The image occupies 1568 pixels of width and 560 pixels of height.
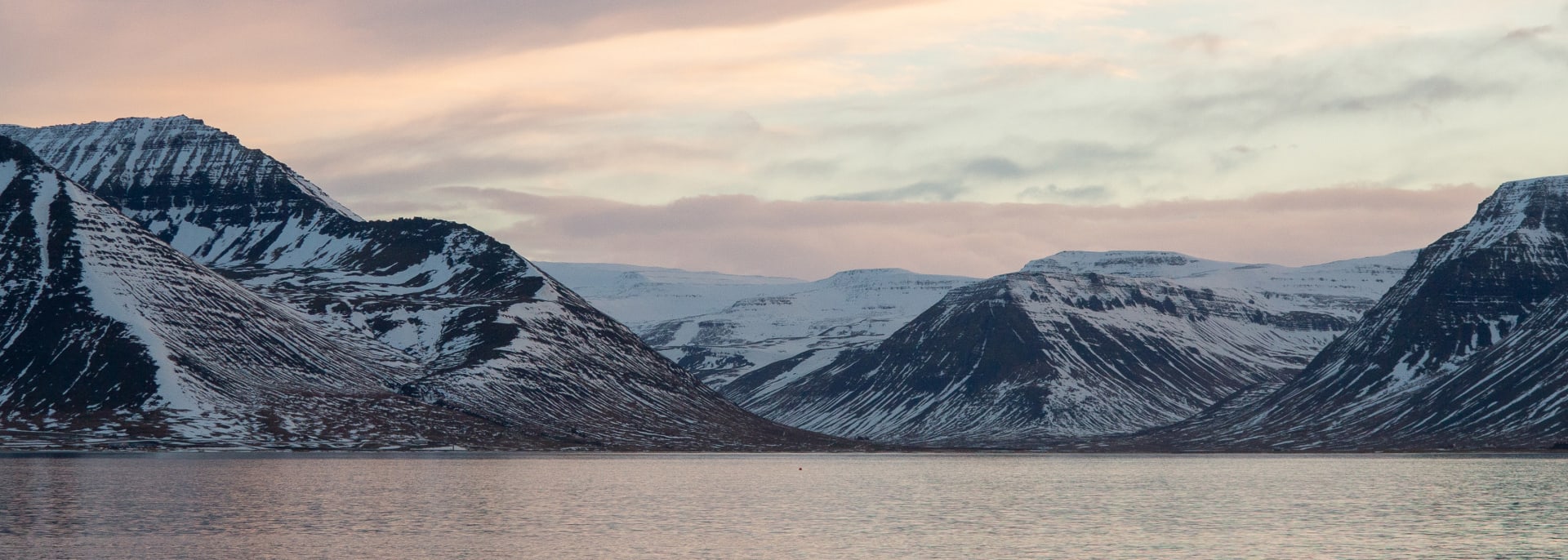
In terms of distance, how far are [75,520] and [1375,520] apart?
4120 inches

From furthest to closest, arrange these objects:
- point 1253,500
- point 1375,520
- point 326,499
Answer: point 1253,500, point 326,499, point 1375,520

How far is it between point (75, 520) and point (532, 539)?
121ft

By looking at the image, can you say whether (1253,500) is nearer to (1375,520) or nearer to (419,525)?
(1375,520)

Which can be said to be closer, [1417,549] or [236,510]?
[1417,549]

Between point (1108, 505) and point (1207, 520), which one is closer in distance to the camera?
point (1207, 520)

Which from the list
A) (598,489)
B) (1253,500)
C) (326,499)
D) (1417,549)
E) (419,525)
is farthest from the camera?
(598,489)

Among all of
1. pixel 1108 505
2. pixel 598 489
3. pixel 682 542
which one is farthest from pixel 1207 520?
pixel 598 489

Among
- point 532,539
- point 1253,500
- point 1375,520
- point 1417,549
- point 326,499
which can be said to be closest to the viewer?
point 1417,549

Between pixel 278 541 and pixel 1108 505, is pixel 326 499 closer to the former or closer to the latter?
pixel 278 541

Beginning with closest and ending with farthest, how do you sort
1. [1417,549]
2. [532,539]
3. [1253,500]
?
Answer: [1417,549]
[532,539]
[1253,500]

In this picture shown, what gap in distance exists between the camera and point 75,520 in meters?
129

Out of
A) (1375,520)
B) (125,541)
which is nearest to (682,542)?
(125,541)

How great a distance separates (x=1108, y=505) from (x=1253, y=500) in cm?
1727

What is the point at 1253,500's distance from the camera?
173 m
